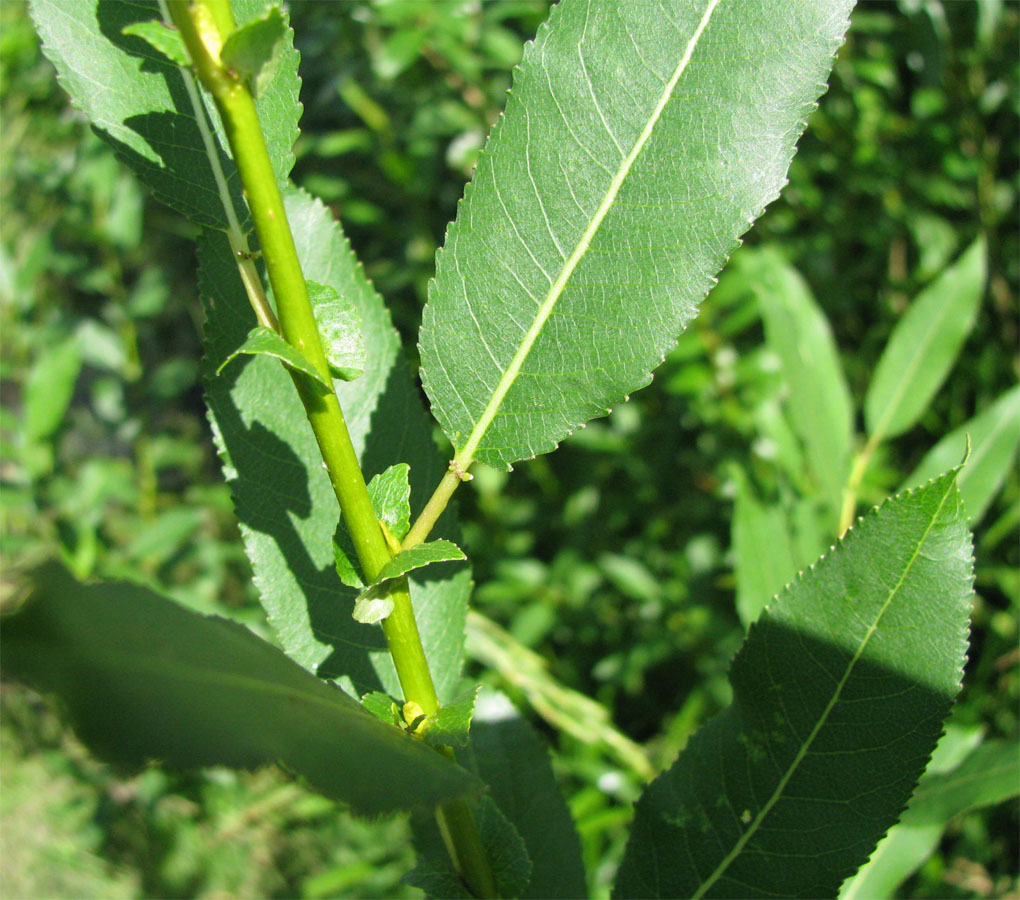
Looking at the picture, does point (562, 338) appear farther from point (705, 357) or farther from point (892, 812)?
point (705, 357)

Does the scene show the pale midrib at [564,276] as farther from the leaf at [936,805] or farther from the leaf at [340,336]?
the leaf at [936,805]

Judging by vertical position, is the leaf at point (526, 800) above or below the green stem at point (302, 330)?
below

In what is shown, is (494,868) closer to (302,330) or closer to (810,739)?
(810,739)

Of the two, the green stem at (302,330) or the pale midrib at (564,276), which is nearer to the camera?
the green stem at (302,330)

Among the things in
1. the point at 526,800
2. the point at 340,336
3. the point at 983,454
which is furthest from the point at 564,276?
the point at 983,454

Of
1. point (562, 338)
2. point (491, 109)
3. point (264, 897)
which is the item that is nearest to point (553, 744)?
point (264, 897)

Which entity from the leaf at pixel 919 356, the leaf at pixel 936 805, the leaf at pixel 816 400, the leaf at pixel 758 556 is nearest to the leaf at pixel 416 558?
the leaf at pixel 936 805
